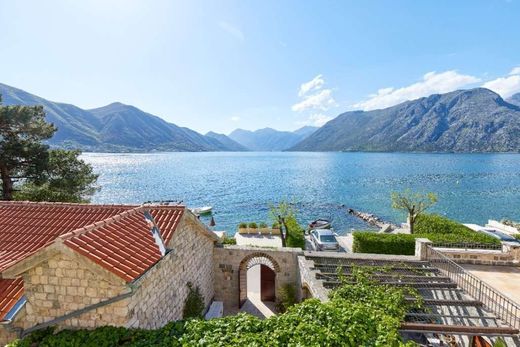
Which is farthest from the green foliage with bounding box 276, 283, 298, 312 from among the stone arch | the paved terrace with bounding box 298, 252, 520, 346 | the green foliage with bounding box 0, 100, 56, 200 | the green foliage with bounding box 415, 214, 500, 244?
the green foliage with bounding box 0, 100, 56, 200

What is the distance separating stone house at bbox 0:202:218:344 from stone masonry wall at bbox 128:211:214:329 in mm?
31

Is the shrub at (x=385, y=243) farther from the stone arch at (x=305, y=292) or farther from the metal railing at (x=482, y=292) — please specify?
Answer: the stone arch at (x=305, y=292)

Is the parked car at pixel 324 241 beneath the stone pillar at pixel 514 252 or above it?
beneath

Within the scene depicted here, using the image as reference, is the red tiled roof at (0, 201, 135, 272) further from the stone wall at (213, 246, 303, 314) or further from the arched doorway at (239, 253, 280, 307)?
the arched doorway at (239, 253, 280, 307)

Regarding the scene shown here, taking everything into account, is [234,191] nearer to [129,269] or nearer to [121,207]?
[121,207]

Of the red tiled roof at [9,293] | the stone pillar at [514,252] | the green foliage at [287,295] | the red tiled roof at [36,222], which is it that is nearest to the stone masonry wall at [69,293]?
the red tiled roof at [9,293]

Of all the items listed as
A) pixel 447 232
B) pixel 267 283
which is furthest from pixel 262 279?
pixel 447 232

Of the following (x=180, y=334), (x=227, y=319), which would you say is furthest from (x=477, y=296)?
(x=180, y=334)

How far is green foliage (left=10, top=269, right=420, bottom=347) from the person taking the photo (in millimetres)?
5688

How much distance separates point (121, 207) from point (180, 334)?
6.43 meters

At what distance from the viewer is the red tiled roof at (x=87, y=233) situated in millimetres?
6466

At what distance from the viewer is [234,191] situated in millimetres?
70312

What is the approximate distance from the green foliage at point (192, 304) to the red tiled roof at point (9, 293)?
509cm

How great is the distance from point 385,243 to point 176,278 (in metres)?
13.0
